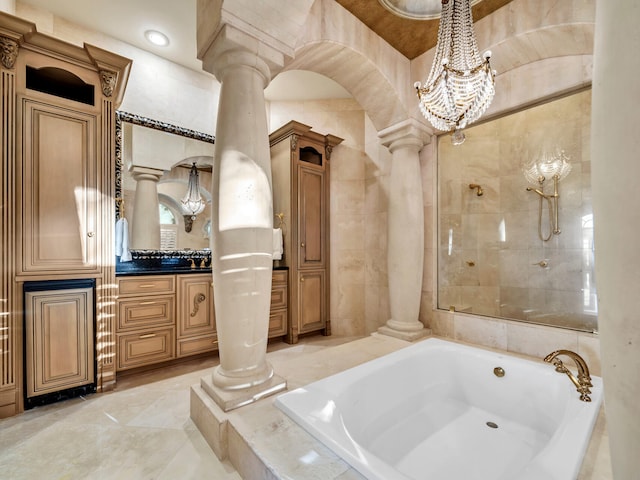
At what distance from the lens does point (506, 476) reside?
122 centimetres

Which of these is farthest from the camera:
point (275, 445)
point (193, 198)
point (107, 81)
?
point (193, 198)

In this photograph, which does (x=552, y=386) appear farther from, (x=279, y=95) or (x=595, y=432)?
(x=279, y=95)

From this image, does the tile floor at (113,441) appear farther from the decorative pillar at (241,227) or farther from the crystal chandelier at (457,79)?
the crystal chandelier at (457,79)

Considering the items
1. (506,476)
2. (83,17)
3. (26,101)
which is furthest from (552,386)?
(83,17)

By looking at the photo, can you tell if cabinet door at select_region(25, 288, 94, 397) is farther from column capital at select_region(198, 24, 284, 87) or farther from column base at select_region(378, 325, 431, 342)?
column base at select_region(378, 325, 431, 342)

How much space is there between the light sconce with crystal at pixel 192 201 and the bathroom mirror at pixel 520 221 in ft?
7.53

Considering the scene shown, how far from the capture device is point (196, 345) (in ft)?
7.98

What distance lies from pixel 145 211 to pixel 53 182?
82 cm

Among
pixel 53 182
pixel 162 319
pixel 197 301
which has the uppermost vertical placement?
pixel 53 182

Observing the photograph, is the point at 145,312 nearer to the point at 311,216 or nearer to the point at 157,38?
the point at 311,216

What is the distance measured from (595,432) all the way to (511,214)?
179 cm

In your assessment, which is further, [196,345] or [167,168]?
[167,168]

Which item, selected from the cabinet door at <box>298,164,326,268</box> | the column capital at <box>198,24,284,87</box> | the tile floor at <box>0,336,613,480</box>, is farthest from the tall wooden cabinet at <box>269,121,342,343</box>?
the column capital at <box>198,24,284,87</box>

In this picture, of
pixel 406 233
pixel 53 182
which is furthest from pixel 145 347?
pixel 406 233
